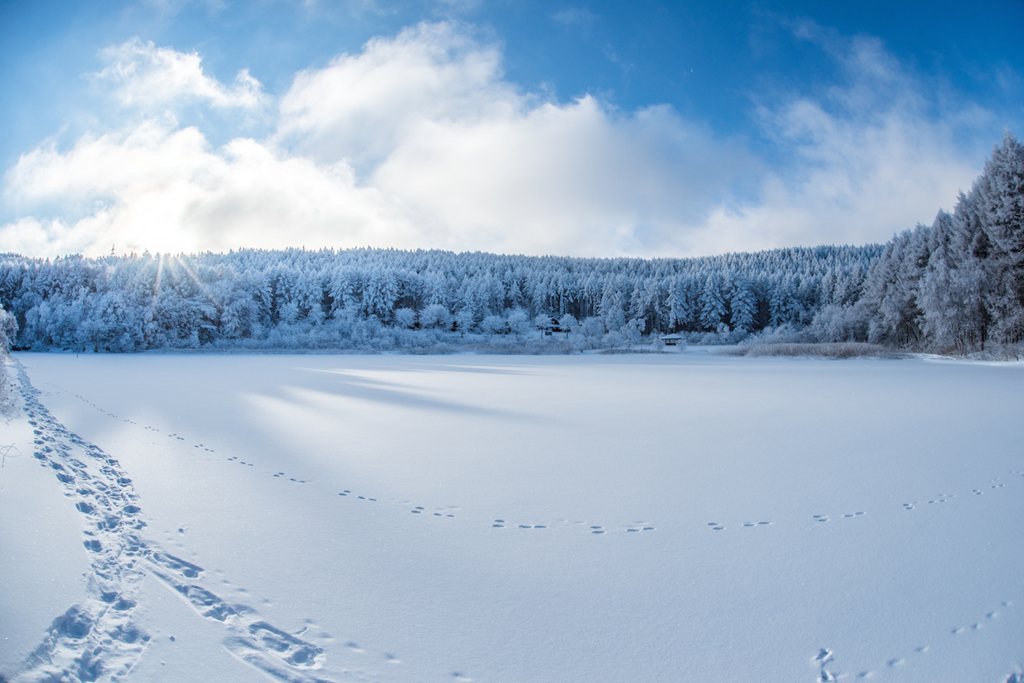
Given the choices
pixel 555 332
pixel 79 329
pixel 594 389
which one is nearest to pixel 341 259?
pixel 555 332

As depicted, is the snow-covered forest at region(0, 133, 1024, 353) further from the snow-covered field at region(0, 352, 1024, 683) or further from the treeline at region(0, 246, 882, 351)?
the snow-covered field at region(0, 352, 1024, 683)

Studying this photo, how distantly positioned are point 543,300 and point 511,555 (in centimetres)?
7412

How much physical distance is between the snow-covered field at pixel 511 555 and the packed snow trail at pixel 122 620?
0.01m

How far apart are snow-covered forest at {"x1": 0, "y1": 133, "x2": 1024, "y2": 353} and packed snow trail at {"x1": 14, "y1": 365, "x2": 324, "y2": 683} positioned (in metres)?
34.7

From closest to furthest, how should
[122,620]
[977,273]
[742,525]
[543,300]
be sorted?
1. [122,620]
2. [742,525]
3. [977,273]
4. [543,300]

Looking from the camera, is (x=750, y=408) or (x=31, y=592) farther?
(x=750, y=408)

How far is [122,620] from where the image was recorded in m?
2.63

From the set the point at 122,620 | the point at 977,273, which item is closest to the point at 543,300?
the point at 977,273

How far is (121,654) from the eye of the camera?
93.4 inches

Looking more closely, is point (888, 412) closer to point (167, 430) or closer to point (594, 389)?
point (594, 389)

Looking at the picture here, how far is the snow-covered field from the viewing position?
2.37 m

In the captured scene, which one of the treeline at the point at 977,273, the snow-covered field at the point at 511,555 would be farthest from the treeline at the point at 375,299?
the snow-covered field at the point at 511,555

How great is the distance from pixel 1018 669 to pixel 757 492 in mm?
2408

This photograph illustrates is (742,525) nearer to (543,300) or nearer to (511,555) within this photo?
(511,555)
